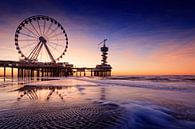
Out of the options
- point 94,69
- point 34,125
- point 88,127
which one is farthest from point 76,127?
point 94,69

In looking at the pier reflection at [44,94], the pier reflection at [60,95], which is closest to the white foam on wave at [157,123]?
the pier reflection at [60,95]

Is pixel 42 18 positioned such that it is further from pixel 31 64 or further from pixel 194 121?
pixel 194 121

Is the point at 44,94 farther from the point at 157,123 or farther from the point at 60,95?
the point at 157,123

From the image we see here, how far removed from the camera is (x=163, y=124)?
4.32 m

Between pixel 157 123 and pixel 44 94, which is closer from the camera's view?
pixel 157 123

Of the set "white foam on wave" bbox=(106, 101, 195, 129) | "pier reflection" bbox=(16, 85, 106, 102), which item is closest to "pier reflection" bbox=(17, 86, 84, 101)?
"pier reflection" bbox=(16, 85, 106, 102)

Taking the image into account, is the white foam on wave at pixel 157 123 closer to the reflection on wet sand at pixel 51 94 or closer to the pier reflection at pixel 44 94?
the reflection on wet sand at pixel 51 94

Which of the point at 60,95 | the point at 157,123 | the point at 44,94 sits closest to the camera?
the point at 157,123

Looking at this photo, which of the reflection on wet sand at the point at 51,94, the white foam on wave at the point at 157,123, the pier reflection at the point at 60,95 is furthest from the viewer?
the reflection on wet sand at the point at 51,94

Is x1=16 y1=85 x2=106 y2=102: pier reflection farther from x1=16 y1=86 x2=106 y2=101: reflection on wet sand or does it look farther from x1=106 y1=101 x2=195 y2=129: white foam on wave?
x1=106 y1=101 x2=195 y2=129: white foam on wave

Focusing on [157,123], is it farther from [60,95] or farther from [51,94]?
[51,94]

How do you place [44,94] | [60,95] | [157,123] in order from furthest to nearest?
1. [44,94]
2. [60,95]
3. [157,123]

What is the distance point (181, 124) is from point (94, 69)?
277ft

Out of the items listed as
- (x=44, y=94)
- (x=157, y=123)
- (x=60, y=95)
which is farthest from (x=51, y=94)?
(x=157, y=123)
